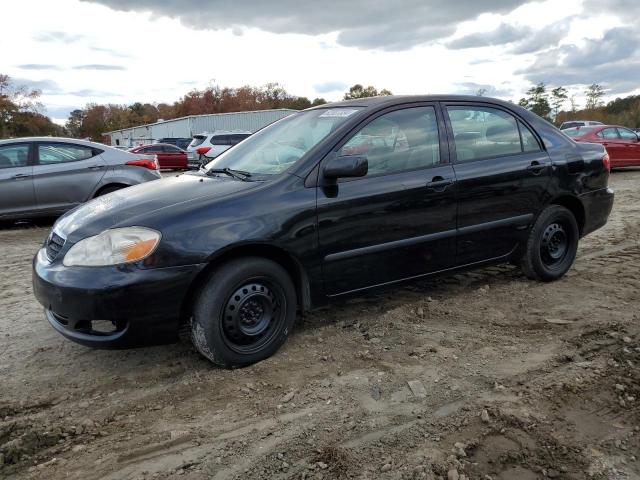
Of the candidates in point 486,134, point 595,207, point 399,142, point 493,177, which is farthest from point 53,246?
point 595,207

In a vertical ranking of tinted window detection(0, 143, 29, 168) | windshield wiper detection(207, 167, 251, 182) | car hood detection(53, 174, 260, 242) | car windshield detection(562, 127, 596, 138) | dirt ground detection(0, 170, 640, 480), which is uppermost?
car windshield detection(562, 127, 596, 138)

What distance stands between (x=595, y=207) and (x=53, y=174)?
747 centimetres

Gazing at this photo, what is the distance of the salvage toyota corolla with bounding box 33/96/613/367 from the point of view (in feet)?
9.83

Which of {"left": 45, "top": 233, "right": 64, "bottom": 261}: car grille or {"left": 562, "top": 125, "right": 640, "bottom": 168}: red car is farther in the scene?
{"left": 562, "top": 125, "right": 640, "bottom": 168}: red car

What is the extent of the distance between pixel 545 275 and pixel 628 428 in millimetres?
2380

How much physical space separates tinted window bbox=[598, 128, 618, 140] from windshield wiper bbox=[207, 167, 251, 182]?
14091 millimetres

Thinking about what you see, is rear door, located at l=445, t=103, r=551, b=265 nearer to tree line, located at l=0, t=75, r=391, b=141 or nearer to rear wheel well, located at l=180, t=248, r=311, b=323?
rear wheel well, located at l=180, t=248, r=311, b=323

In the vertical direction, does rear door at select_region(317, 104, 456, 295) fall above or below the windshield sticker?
below

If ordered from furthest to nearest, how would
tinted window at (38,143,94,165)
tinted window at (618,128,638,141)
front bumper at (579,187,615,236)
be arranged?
tinted window at (618,128,638,141) < tinted window at (38,143,94,165) < front bumper at (579,187,615,236)

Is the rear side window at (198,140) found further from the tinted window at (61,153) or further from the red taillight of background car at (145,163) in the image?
the tinted window at (61,153)

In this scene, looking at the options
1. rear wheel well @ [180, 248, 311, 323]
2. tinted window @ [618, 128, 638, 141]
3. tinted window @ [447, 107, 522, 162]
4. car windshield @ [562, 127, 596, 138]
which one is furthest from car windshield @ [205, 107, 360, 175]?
tinted window @ [618, 128, 638, 141]

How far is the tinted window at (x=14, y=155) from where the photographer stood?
26.2 feet

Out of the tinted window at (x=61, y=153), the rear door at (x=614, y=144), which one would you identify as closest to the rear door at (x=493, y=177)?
the tinted window at (x=61, y=153)

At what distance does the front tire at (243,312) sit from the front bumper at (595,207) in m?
3.16
